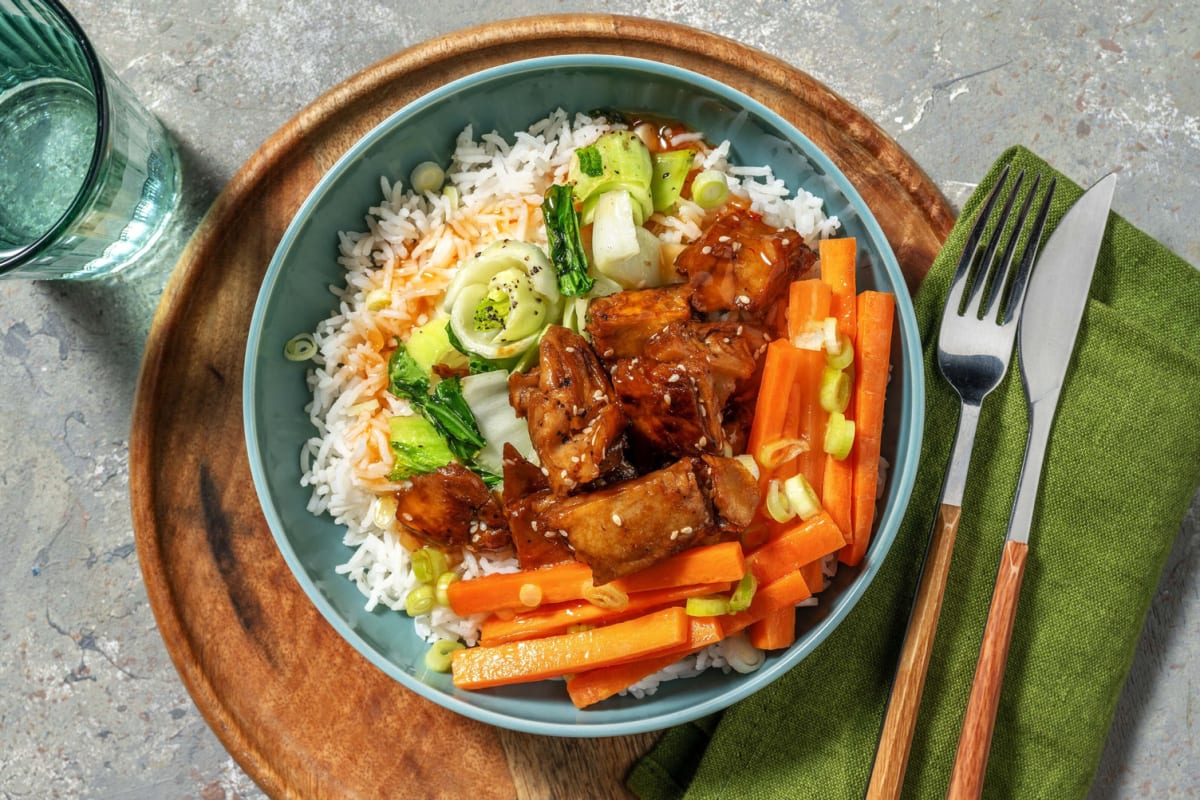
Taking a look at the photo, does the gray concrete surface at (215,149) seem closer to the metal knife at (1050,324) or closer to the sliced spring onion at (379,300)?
the metal knife at (1050,324)

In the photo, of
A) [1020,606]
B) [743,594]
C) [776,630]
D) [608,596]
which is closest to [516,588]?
[608,596]

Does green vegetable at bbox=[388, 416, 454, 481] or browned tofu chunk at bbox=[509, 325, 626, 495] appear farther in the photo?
green vegetable at bbox=[388, 416, 454, 481]

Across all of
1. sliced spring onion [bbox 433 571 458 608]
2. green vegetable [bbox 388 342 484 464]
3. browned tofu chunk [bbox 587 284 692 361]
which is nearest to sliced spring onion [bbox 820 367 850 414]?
browned tofu chunk [bbox 587 284 692 361]

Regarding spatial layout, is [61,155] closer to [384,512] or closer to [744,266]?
[384,512]

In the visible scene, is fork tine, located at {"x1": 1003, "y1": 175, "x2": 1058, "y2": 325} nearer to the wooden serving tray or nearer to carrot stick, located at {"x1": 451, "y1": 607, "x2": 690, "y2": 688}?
the wooden serving tray

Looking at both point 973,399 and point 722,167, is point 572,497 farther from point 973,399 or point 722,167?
point 973,399

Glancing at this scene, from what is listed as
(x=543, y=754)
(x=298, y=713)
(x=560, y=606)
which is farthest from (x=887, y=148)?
(x=298, y=713)

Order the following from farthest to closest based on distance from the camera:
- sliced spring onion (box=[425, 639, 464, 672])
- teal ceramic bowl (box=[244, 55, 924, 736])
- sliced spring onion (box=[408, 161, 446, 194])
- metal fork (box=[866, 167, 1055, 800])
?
1. sliced spring onion (box=[408, 161, 446, 194])
2. metal fork (box=[866, 167, 1055, 800])
3. sliced spring onion (box=[425, 639, 464, 672])
4. teal ceramic bowl (box=[244, 55, 924, 736])
